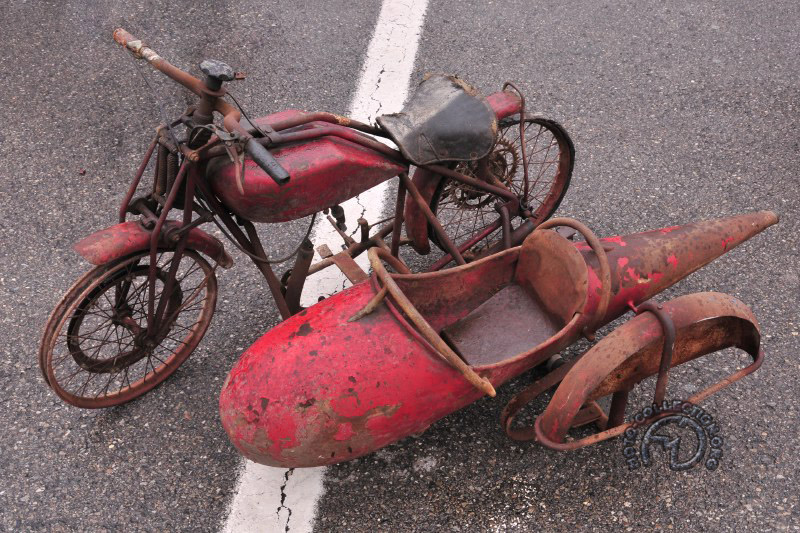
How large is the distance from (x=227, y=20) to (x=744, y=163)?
3369 millimetres

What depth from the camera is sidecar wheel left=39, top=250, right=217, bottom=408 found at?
2.57 m

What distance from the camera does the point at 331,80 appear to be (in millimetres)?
4461

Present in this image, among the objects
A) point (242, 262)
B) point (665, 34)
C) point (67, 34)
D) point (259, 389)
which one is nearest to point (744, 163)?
point (665, 34)

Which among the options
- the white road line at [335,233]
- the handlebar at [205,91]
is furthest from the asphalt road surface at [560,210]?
the handlebar at [205,91]

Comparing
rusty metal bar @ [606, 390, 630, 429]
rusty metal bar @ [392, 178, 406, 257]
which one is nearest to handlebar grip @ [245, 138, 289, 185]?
rusty metal bar @ [392, 178, 406, 257]

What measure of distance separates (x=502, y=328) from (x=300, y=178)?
0.97 meters

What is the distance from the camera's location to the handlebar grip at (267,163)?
2.12 meters

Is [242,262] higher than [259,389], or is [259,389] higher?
[259,389]

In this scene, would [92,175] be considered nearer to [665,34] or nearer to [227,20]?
[227,20]

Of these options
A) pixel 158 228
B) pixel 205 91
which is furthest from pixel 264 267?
pixel 205 91

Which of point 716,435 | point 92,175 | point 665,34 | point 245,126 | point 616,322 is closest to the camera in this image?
point 245,126

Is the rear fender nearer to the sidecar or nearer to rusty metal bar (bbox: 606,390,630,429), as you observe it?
the sidecar

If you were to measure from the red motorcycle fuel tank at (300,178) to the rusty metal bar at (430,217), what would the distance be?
0.67 feet

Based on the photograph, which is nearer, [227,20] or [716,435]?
[716,435]
